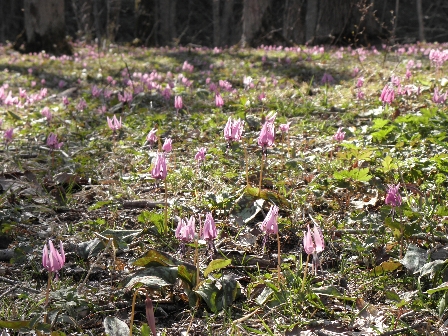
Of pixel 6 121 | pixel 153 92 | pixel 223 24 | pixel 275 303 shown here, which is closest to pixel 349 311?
pixel 275 303

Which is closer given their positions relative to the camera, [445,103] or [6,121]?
[445,103]

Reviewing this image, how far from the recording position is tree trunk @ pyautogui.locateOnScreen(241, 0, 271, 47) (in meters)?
15.0

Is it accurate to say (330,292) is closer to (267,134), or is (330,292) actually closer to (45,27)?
(267,134)

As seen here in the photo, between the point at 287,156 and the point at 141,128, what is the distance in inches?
83.3

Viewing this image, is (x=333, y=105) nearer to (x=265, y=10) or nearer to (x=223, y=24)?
(x=265, y=10)

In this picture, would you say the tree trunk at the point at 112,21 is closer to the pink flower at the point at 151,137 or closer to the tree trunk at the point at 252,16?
the tree trunk at the point at 252,16

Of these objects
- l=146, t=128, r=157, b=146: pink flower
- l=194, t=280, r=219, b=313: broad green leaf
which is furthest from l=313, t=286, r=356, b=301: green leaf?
l=146, t=128, r=157, b=146: pink flower

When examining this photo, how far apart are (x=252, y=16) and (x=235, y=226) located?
13.2m

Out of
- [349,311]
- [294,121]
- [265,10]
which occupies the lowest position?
[349,311]

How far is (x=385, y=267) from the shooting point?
2303 mm

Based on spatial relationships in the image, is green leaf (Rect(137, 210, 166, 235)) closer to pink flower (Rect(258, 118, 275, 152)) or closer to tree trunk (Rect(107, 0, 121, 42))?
pink flower (Rect(258, 118, 275, 152))

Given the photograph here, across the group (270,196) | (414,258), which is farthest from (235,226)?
(414,258)

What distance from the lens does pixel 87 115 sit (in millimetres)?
6520

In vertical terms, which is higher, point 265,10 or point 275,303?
point 265,10
